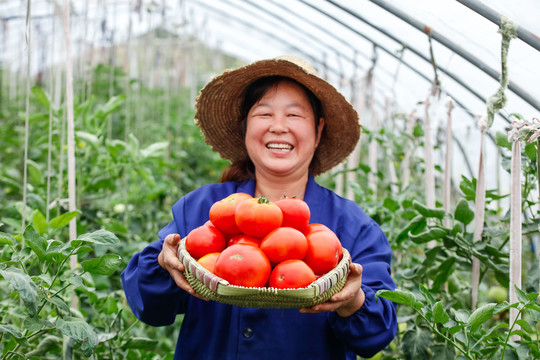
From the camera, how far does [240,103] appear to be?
179 cm

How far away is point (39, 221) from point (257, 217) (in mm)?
830

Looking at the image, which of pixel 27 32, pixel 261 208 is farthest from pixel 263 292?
pixel 27 32

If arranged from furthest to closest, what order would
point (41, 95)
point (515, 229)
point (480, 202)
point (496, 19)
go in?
point (41, 95)
point (480, 202)
point (496, 19)
point (515, 229)

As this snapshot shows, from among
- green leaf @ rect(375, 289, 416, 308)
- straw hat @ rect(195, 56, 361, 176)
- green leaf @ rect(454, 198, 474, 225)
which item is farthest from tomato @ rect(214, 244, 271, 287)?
green leaf @ rect(454, 198, 474, 225)

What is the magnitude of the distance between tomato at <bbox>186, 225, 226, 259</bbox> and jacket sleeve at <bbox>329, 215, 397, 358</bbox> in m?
0.37

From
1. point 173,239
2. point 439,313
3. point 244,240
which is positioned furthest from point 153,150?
point 439,313

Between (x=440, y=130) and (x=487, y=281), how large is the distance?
1.00 metres

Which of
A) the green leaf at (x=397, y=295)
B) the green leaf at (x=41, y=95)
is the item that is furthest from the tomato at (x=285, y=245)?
the green leaf at (x=41, y=95)

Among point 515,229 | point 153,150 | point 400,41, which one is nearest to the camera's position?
point 515,229

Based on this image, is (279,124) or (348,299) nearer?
(348,299)

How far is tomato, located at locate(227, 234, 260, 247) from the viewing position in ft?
3.86

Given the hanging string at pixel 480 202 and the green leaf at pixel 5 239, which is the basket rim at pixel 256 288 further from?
the hanging string at pixel 480 202

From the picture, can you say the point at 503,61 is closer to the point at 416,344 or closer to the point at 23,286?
the point at 416,344

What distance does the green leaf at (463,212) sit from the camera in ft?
5.65
